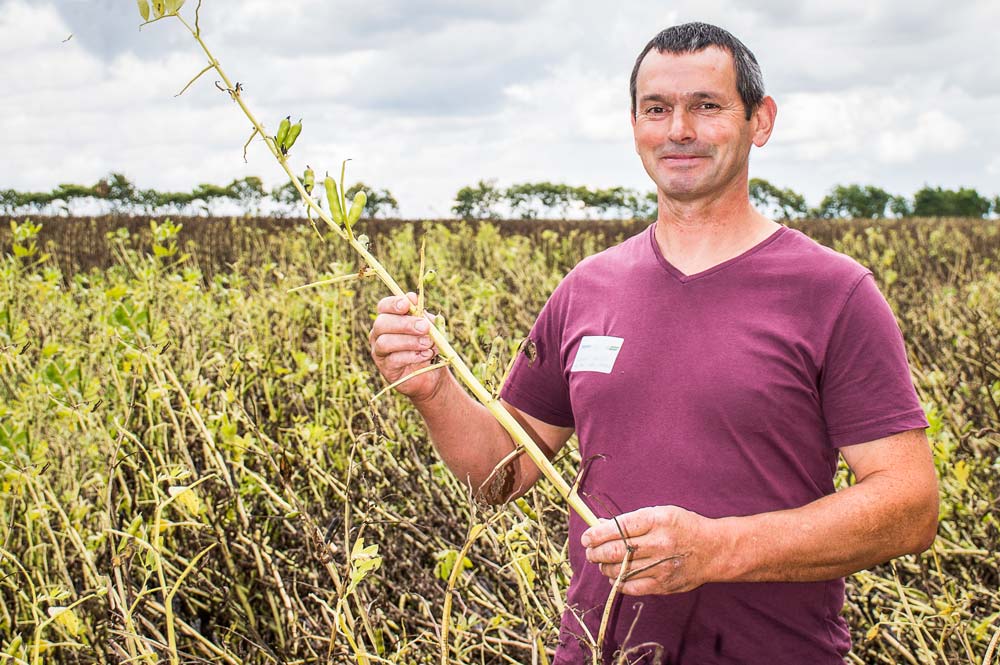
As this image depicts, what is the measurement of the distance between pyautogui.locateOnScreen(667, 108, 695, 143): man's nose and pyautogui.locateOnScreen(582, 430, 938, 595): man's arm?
0.58 meters

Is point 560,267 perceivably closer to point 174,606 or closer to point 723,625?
point 174,606

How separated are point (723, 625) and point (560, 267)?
7.37 metres

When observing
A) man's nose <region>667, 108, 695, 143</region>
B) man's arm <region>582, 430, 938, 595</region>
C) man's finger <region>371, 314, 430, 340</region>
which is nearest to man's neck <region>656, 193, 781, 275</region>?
man's nose <region>667, 108, 695, 143</region>

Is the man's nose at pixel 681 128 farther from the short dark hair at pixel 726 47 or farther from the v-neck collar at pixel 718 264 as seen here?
the v-neck collar at pixel 718 264

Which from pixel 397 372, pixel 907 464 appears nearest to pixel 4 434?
pixel 397 372

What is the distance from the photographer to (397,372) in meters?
1.41

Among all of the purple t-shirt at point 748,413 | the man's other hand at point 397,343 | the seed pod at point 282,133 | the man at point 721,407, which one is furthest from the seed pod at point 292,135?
the purple t-shirt at point 748,413

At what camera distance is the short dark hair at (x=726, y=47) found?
1557 mm

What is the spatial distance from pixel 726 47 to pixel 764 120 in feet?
0.51

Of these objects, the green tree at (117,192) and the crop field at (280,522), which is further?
the green tree at (117,192)

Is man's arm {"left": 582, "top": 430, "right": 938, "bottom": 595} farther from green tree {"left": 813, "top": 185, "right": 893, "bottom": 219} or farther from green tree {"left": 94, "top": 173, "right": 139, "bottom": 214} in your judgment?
green tree {"left": 813, "top": 185, "right": 893, "bottom": 219}

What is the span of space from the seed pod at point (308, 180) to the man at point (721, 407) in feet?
0.69

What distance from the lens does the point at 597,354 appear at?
1.54 meters

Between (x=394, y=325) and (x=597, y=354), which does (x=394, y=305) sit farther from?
(x=597, y=354)
